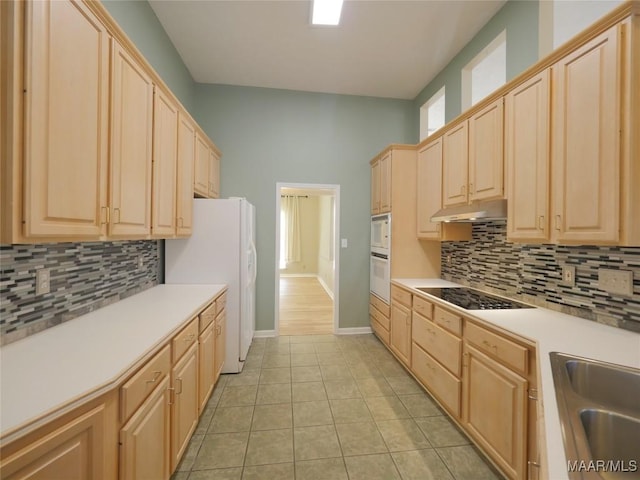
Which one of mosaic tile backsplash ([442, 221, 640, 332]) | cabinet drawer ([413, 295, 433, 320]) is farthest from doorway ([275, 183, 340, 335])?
mosaic tile backsplash ([442, 221, 640, 332])

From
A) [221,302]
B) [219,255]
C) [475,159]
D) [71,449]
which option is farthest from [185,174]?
[475,159]

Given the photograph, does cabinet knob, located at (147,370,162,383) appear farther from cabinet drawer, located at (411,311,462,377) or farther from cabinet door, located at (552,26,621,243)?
cabinet door, located at (552,26,621,243)

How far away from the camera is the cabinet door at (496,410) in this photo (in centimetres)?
138

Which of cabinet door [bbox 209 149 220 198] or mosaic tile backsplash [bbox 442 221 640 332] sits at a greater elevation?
cabinet door [bbox 209 149 220 198]

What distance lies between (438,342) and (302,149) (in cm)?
286

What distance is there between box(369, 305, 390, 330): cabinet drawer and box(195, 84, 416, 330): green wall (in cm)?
13

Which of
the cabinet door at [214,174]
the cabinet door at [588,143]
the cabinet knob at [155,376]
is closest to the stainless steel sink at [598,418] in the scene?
the cabinet door at [588,143]

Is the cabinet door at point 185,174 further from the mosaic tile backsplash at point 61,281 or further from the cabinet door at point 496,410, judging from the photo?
the cabinet door at point 496,410

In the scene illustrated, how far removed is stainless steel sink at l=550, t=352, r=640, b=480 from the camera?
63cm

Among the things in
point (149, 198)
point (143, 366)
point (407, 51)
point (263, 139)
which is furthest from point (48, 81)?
point (407, 51)

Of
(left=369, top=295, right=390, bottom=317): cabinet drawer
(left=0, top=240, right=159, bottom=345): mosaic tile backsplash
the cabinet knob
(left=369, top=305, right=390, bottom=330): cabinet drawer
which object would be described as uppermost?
(left=0, top=240, right=159, bottom=345): mosaic tile backsplash

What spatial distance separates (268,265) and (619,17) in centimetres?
350

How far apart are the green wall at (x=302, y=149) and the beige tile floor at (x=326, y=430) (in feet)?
3.87

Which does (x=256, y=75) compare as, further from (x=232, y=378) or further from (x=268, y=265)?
(x=232, y=378)
